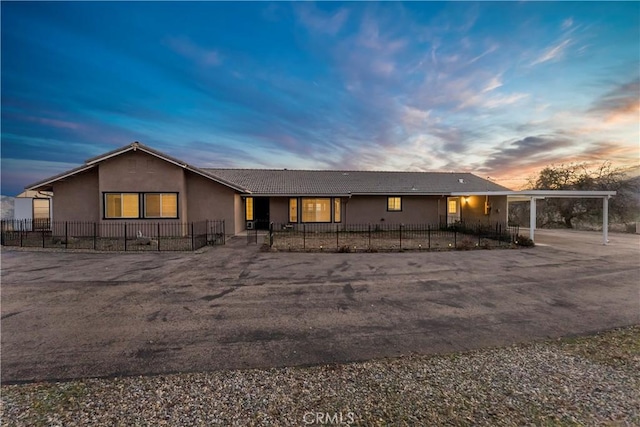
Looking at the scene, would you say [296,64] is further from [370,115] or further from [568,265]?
[568,265]

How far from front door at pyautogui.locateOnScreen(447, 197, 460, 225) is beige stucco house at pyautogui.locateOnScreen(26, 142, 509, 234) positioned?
8 centimetres

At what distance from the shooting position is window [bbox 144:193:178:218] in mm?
15328

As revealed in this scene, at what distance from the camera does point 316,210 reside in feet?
61.7

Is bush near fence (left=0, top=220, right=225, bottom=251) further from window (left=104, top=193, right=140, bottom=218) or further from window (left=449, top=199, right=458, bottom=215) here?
window (left=449, top=199, right=458, bottom=215)

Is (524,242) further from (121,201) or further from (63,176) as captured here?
(63,176)

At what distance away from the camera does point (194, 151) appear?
1066 inches

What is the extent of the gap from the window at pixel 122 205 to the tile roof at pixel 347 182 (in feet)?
16.1

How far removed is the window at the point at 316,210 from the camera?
1869cm

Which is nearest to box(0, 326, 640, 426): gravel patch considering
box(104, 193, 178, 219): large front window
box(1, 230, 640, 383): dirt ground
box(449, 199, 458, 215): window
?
box(1, 230, 640, 383): dirt ground

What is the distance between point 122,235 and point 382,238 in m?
14.6

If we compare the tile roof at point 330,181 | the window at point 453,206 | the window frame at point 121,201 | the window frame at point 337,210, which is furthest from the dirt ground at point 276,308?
the window at point 453,206

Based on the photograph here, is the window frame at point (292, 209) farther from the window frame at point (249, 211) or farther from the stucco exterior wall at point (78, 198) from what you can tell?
the stucco exterior wall at point (78, 198)

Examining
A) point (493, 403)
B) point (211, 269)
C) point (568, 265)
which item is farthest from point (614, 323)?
point (211, 269)

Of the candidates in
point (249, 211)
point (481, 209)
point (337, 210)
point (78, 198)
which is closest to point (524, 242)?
point (481, 209)
